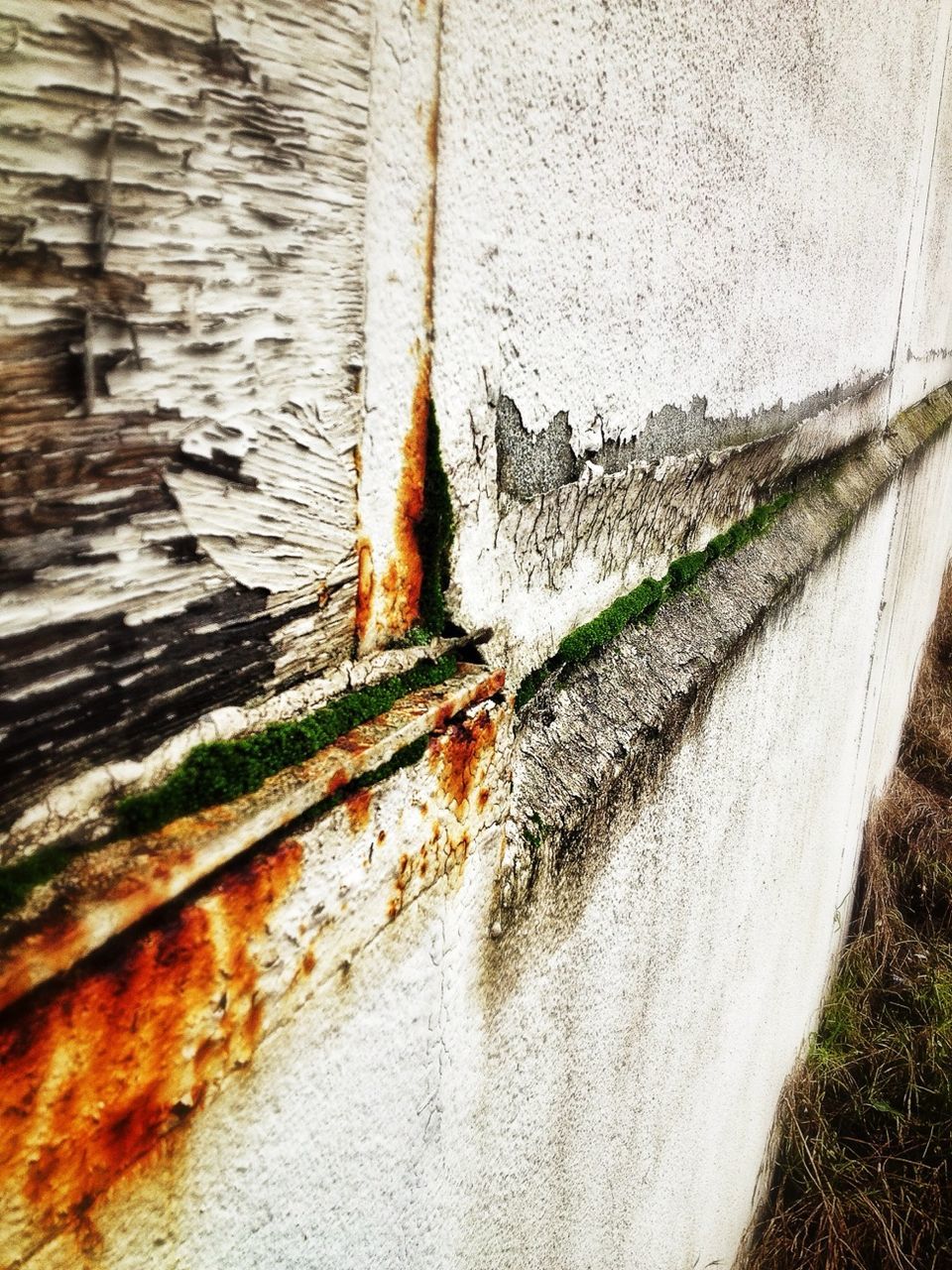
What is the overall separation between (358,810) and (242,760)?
0.11 m

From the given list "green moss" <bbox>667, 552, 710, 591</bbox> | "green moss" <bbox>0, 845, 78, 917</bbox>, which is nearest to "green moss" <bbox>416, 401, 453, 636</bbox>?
"green moss" <bbox>0, 845, 78, 917</bbox>

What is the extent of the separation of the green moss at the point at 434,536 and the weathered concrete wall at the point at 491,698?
2 cm

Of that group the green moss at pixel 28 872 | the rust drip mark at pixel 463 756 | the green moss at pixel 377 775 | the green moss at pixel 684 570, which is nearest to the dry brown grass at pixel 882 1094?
the green moss at pixel 684 570

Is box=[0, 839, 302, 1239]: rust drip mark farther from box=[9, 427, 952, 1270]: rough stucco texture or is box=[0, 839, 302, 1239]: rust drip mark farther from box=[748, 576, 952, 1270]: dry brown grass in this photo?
box=[748, 576, 952, 1270]: dry brown grass

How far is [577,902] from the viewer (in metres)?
1.12

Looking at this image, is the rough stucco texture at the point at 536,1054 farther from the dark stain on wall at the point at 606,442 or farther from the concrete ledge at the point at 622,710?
the dark stain on wall at the point at 606,442

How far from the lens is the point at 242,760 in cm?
61

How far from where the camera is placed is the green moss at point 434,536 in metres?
0.79

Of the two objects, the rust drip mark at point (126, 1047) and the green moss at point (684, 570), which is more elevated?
the green moss at point (684, 570)

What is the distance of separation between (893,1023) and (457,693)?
373 cm

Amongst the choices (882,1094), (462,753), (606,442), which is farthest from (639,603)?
(882,1094)

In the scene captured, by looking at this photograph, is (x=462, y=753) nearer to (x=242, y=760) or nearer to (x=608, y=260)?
(x=242, y=760)

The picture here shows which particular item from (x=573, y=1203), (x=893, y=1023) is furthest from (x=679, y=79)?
(x=893, y=1023)

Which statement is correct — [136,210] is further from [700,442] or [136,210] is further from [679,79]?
[700,442]
